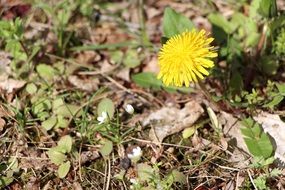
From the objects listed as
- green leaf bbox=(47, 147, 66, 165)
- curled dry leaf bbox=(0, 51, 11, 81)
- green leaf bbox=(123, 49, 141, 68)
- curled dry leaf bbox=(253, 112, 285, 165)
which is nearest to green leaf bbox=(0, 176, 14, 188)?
green leaf bbox=(47, 147, 66, 165)

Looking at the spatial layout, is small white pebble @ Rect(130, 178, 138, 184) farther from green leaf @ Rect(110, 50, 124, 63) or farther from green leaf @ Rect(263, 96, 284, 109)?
green leaf @ Rect(110, 50, 124, 63)

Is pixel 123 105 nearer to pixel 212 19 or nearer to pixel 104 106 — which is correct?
pixel 104 106

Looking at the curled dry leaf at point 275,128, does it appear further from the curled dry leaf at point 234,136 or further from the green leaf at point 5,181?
the green leaf at point 5,181

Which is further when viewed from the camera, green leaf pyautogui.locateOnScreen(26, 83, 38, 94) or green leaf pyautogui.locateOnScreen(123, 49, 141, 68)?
green leaf pyautogui.locateOnScreen(123, 49, 141, 68)

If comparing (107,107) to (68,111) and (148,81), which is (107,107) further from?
(148,81)

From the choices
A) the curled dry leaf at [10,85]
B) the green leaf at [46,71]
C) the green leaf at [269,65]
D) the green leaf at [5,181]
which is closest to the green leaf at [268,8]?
the green leaf at [269,65]

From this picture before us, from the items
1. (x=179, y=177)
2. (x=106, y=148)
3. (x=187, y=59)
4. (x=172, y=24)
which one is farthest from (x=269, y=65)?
(x=106, y=148)

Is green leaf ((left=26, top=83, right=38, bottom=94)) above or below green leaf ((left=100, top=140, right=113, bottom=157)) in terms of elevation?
above

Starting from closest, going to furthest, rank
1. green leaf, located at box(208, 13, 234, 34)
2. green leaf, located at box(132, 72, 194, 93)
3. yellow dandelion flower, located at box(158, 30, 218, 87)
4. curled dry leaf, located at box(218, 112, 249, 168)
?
yellow dandelion flower, located at box(158, 30, 218, 87) < curled dry leaf, located at box(218, 112, 249, 168) < green leaf, located at box(132, 72, 194, 93) < green leaf, located at box(208, 13, 234, 34)
